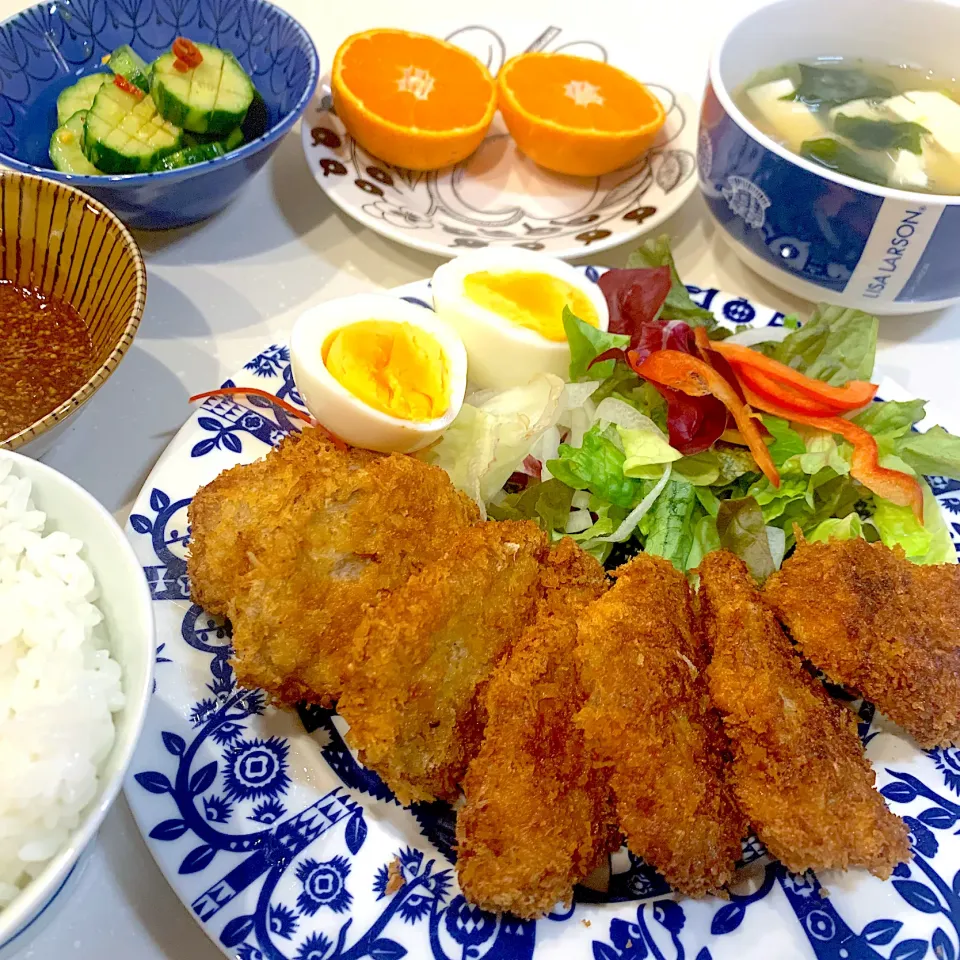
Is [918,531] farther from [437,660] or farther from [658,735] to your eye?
[437,660]

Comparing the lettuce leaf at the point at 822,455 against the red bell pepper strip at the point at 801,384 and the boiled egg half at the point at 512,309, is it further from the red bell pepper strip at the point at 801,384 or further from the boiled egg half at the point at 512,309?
the boiled egg half at the point at 512,309

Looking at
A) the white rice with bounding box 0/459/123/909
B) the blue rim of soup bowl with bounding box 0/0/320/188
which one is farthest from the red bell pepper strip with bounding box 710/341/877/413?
the white rice with bounding box 0/459/123/909

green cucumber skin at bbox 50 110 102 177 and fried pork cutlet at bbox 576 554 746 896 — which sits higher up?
green cucumber skin at bbox 50 110 102 177

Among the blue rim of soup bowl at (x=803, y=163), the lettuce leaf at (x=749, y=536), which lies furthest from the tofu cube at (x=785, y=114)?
the lettuce leaf at (x=749, y=536)

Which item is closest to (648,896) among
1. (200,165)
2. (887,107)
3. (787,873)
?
(787,873)

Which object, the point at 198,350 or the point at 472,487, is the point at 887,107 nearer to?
the point at 472,487

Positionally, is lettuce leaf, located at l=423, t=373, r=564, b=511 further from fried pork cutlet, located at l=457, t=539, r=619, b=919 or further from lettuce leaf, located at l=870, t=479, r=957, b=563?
lettuce leaf, located at l=870, t=479, r=957, b=563
